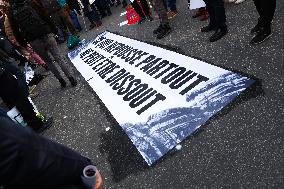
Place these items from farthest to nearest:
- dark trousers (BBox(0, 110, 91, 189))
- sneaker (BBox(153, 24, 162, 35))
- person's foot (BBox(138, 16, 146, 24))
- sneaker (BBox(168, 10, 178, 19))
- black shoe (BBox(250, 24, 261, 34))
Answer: person's foot (BBox(138, 16, 146, 24)) → sneaker (BBox(168, 10, 178, 19)) → sneaker (BBox(153, 24, 162, 35)) → black shoe (BBox(250, 24, 261, 34)) → dark trousers (BBox(0, 110, 91, 189))

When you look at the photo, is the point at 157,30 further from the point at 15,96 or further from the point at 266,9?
the point at 15,96

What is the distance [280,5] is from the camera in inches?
222

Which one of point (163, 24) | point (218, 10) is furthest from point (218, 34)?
point (163, 24)

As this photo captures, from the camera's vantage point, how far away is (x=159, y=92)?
4.80 metres

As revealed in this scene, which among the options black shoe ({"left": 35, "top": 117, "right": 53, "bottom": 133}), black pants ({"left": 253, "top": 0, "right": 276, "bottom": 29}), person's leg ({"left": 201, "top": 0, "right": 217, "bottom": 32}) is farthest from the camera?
person's leg ({"left": 201, "top": 0, "right": 217, "bottom": 32})

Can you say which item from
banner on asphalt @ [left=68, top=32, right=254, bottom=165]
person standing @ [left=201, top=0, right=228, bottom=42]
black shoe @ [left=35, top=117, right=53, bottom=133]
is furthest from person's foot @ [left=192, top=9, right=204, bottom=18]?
black shoe @ [left=35, top=117, right=53, bottom=133]

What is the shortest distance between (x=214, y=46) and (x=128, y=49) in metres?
2.39

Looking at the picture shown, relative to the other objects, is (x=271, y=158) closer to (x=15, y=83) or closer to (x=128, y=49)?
(x=15, y=83)

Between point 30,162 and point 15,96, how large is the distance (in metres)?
3.63

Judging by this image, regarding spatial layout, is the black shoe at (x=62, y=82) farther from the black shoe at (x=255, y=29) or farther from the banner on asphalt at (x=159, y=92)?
the black shoe at (x=255, y=29)

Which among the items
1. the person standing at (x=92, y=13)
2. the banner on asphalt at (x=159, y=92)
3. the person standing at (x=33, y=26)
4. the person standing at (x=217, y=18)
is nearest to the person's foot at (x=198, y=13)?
the person standing at (x=217, y=18)

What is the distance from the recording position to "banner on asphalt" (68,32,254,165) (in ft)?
12.6

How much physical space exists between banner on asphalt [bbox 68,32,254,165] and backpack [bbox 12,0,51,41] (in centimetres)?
138

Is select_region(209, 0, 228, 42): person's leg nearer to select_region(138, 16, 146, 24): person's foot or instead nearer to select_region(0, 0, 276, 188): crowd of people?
select_region(0, 0, 276, 188): crowd of people
